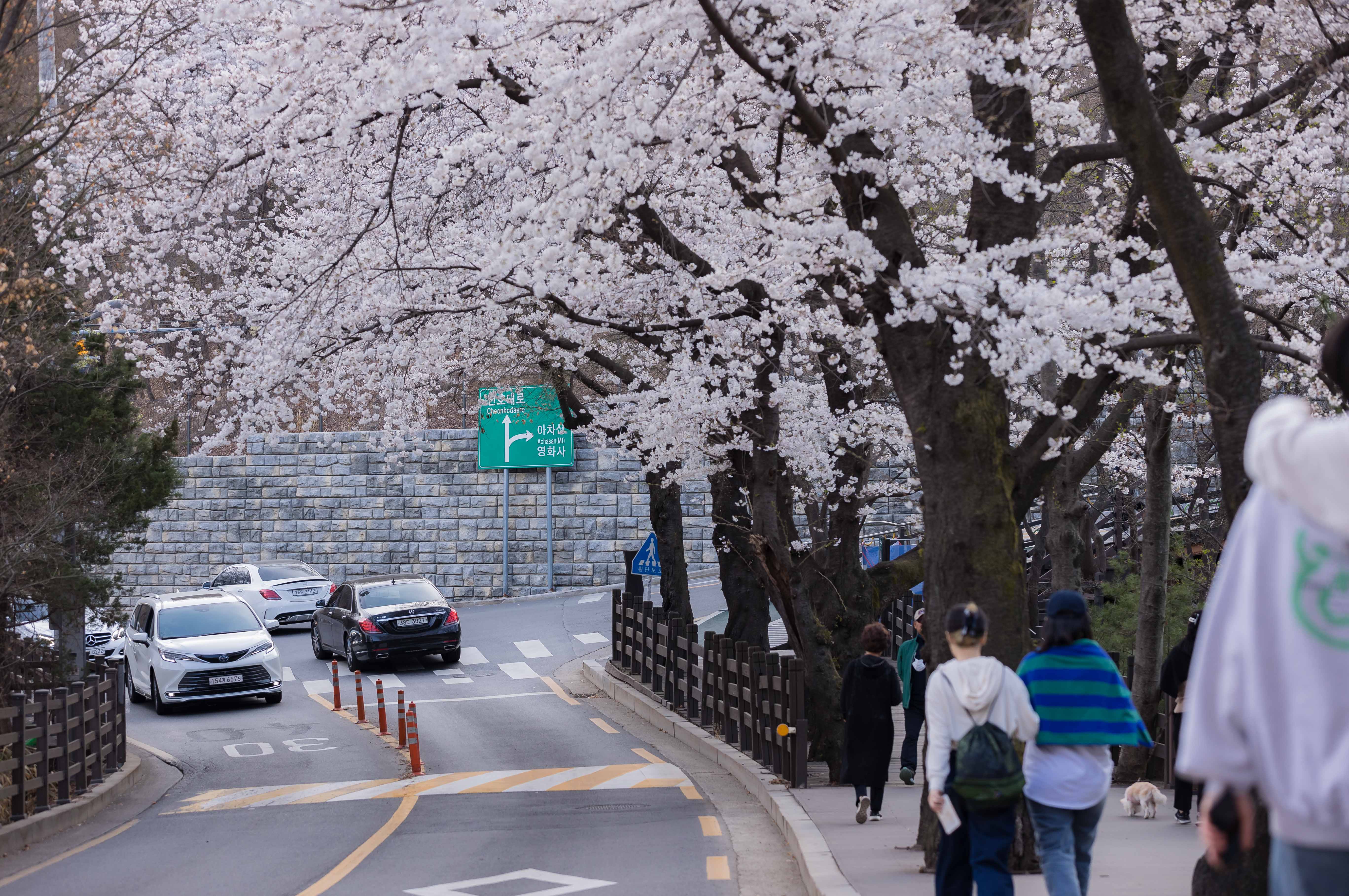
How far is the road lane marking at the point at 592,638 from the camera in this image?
85.2ft

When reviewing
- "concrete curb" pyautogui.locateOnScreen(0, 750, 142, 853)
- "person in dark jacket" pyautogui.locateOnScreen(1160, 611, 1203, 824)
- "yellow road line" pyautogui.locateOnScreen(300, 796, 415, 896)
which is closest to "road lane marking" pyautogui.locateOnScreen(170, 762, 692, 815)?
"yellow road line" pyautogui.locateOnScreen(300, 796, 415, 896)

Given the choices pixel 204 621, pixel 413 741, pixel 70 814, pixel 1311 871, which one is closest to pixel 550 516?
pixel 204 621

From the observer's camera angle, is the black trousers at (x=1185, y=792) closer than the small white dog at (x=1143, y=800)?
Yes

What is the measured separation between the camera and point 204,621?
66.5 feet

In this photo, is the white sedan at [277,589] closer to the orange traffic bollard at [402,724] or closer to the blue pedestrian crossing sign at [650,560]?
the blue pedestrian crossing sign at [650,560]

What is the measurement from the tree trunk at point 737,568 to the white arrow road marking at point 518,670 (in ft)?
19.4

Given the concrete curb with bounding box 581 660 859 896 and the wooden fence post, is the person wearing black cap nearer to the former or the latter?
the concrete curb with bounding box 581 660 859 896

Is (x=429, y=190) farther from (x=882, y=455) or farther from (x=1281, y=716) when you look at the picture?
(x=1281, y=716)

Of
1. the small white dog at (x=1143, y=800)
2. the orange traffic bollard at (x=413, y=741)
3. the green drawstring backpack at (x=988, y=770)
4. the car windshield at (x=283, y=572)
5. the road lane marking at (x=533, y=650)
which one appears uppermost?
the green drawstring backpack at (x=988, y=770)

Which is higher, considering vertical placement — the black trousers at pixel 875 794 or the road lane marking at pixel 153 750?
the black trousers at pixel 875 794

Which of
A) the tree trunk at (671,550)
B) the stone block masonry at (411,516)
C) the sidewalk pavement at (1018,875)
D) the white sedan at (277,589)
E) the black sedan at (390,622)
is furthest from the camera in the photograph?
the stone block masonry at (411,516)

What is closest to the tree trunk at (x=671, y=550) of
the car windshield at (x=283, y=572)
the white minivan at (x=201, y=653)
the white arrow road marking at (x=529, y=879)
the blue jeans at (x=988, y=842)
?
the white minivan at (x=201, y=653)

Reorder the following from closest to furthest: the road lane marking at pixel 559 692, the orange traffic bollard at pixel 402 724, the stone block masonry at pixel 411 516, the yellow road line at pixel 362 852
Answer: the yellow road line at pixel 362 852 < the orange traffic bollard at pixel 402 724 < the road lane marking at pixel 559 692 < the stone block masonry at pixel 411 516

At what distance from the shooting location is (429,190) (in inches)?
545
